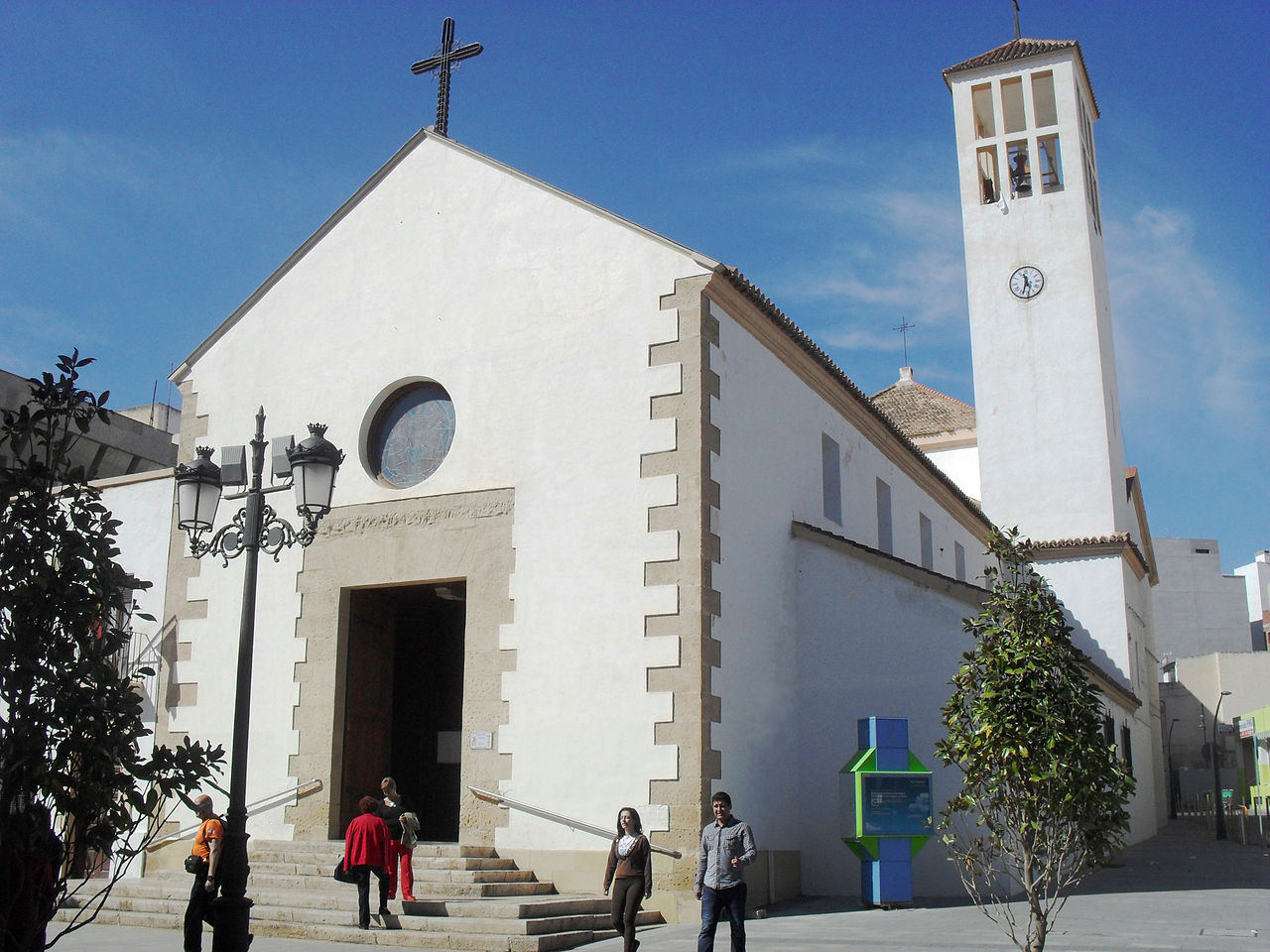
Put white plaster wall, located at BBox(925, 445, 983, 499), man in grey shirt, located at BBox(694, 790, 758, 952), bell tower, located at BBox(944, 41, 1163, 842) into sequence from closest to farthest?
man in grey shirt, located at BBox(694, 790, 758, 952)
bell tower, located at BBox(944, 41, 1163, 842)
white plaster wall, located at BBox(925, 445, 983, 499)

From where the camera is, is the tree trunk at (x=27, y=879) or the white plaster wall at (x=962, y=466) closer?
the tree trunk at (x=27, y=879)

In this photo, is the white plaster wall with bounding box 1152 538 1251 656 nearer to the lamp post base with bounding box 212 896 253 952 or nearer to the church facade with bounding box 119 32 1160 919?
the church facade with bounding box 119 32 1160 919

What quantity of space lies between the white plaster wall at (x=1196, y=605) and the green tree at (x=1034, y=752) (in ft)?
206

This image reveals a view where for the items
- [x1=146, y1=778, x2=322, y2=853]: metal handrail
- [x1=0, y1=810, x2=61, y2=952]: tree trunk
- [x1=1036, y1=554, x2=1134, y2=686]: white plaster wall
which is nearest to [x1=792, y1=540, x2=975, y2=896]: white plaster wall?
[x1=146, y1=778, x2=322, y2=853]: metal handrail

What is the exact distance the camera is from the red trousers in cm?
1194

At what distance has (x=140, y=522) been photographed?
56.9 ft

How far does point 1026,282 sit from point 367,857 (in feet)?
78.6

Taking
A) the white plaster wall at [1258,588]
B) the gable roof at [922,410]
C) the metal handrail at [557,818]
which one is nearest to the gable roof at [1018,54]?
the gable roof at [922,410]

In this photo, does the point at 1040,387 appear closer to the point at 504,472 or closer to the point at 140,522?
the point at 504,472

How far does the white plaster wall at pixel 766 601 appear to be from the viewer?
13.7m

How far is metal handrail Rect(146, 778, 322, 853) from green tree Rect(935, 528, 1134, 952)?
861cm

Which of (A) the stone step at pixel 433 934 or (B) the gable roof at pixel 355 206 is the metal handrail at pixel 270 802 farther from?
(B) the gable roof at pixel 355 206

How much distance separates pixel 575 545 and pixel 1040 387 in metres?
19.3

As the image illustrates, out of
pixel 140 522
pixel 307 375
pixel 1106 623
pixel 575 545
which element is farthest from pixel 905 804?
pixel 1106 623
